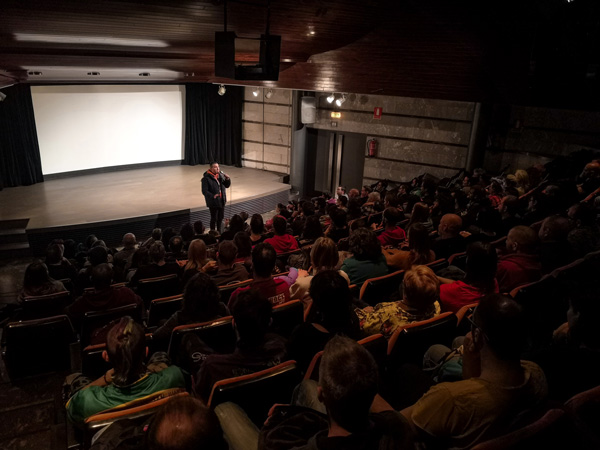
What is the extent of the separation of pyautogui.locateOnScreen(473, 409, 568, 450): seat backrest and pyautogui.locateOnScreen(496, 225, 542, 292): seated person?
188cm

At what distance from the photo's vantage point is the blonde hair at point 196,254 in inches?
159

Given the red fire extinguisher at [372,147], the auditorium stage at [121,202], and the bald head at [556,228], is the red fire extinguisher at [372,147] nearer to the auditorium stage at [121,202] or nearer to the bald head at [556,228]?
the auditorium stage at [121,202]

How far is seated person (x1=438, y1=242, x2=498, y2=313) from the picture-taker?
2.65 m

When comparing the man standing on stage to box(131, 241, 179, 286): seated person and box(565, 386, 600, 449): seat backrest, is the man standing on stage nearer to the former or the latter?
box(131, 241, 179, 286): seated person

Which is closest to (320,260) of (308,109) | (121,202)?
(121,202)

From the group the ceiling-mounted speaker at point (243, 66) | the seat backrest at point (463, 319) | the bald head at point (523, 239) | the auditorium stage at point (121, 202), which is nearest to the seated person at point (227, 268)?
the seat backrest at point (463, 319)

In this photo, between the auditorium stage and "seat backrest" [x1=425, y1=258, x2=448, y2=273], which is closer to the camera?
"seat backrest" [x1=425, y1=258, x2=448, y2=273]

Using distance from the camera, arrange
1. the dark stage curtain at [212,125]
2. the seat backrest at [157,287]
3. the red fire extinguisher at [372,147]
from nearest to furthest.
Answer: the seat backrest at [157,287] → the red fire extinguisher at [372,147] → the dark stage curtain at [212,125]

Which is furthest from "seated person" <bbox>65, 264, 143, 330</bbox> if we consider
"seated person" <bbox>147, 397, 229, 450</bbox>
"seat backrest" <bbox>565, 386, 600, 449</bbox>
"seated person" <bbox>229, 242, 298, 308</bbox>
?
"seat backrest" <bbox>565, 386, 600, 449</bbox>

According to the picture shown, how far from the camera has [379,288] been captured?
10.5 ft

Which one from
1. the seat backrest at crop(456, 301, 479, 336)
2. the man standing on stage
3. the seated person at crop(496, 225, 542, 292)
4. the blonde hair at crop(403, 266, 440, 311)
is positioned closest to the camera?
the blonde hair at crop(403, 266, 440, 311)

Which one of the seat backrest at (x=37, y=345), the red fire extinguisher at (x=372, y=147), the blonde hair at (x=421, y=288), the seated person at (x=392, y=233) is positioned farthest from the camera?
the red fire extinguisher at (x=372, y=147)

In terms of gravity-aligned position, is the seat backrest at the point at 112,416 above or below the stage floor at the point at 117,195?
above

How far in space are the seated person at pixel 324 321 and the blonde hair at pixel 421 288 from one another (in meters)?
0.43
